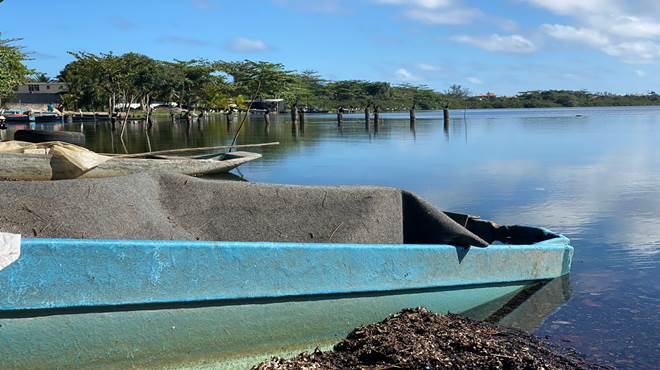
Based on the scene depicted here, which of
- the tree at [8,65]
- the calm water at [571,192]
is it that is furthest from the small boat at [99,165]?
the tree at [8,65]

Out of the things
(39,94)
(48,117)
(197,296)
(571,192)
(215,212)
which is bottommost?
(571,192)

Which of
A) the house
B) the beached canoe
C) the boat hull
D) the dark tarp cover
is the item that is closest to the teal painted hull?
the boat hull

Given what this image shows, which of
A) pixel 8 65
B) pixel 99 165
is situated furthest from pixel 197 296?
pixel 8 65

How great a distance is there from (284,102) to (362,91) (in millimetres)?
28157

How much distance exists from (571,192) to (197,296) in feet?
41.9

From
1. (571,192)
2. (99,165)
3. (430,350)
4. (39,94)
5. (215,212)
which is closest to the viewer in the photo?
(430,350)

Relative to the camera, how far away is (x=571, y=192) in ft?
50.3

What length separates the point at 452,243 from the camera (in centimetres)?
543

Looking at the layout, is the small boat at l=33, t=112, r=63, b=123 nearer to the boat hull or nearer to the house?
the house

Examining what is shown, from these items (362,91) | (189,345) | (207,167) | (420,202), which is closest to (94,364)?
(189,345)

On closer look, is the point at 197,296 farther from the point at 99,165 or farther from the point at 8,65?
the point at 8,65

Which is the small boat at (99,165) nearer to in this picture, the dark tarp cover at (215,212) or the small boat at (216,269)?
the dark tarp cover at (215,212)

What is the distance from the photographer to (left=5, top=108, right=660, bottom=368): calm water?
6.20m

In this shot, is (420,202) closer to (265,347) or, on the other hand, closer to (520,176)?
(265,347)
